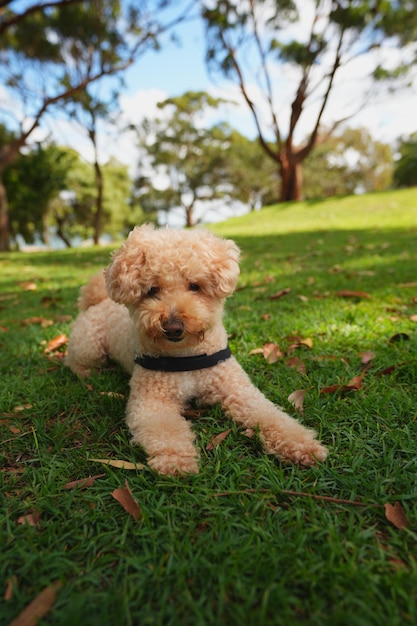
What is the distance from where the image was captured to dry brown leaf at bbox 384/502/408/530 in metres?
1.34

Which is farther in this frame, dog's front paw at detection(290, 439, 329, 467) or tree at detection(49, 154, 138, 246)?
tree at detection(49, 154, 138, 246)

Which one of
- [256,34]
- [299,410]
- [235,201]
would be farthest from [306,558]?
[235,201]

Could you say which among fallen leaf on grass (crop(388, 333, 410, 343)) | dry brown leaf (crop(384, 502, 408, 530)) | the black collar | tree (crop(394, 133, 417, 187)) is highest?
tree (crop(394, 133, 417, 187))

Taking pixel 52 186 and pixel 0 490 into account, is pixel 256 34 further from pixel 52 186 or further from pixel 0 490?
pixel 0 490

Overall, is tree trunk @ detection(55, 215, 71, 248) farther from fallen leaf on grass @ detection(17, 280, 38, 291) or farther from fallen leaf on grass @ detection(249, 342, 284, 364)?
fallen leaf on grass @ detection(249, 342, 284, 364)

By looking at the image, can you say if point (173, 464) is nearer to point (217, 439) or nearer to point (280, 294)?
point (217, 439)

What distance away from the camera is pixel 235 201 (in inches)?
1502

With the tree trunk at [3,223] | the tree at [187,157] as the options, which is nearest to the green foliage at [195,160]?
the tree at [187,157]

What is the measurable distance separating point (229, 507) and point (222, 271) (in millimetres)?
1237

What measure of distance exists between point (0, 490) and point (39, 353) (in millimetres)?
1862

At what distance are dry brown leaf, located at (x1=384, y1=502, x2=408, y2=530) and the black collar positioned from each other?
113 centimetres

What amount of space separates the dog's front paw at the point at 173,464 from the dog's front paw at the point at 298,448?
15.0 inches

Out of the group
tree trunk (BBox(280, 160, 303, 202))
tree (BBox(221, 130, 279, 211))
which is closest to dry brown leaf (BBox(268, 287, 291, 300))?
tree trunk (BBox(280, 160, 303, 202))

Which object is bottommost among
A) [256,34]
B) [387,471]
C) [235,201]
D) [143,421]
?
[387,471]
